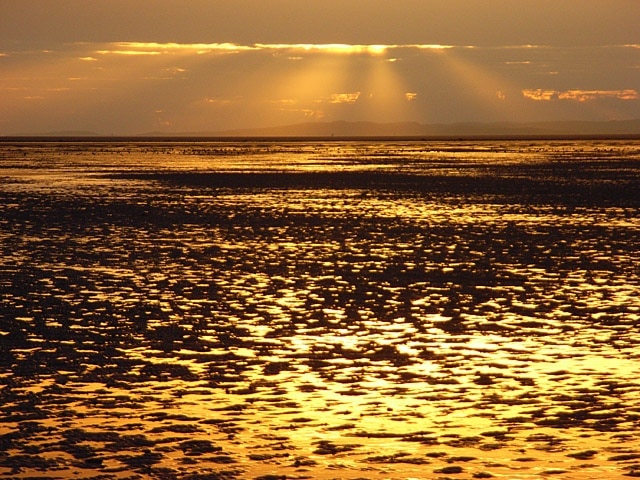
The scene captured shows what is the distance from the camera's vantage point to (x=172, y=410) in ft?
42.9

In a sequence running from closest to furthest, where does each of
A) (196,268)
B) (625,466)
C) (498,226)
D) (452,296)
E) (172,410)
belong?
1. (625,466)
2. (172,410)
3. (452,296)
4. (196,268)
5. (498,226)

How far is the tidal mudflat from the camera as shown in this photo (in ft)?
37.1

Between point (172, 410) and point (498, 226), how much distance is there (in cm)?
2613

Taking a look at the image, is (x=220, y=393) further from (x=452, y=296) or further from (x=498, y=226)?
(x=498, y=226)

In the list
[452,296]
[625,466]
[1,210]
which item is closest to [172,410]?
[625,466]

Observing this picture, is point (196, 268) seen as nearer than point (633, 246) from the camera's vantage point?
Yes

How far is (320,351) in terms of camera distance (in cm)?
1650

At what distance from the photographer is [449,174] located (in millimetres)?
81938

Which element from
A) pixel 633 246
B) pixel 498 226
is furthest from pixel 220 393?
pixel 498 226

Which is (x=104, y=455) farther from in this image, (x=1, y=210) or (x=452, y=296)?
(x=1, y=210)

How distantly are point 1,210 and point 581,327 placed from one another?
3248cm

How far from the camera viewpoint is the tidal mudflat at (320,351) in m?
11.3

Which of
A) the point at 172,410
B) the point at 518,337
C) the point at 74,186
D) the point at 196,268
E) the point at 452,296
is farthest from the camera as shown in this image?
the point at 74,186

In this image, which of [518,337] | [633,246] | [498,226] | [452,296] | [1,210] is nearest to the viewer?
[518,337]
